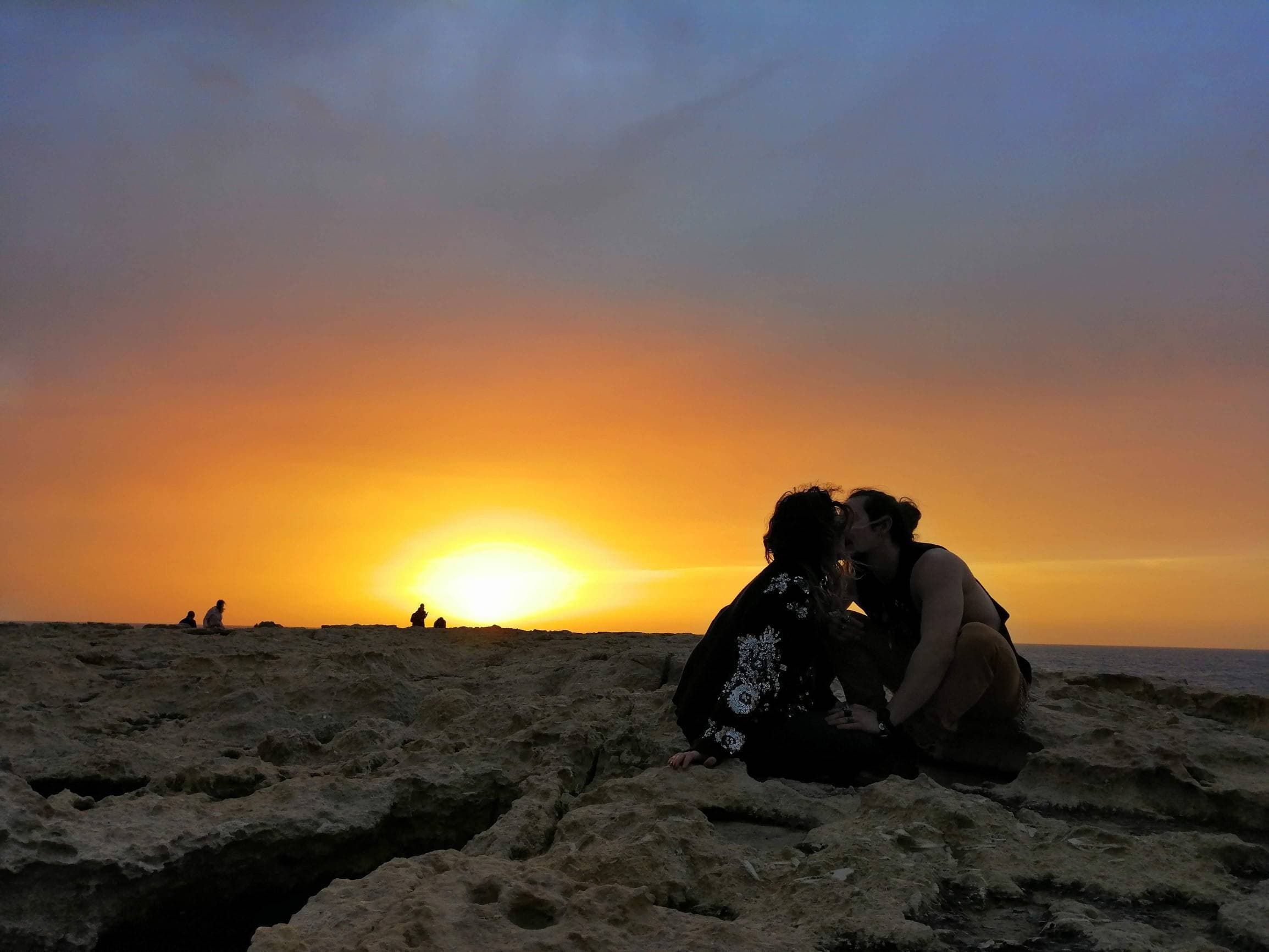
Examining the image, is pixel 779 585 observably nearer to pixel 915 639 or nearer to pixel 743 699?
pixel 743 699

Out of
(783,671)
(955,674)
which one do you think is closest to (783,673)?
(783,671)

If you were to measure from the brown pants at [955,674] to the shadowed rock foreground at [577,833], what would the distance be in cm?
21

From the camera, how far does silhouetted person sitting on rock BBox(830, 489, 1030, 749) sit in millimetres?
3465

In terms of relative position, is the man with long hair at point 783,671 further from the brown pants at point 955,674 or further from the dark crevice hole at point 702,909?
the dark crevice hole at point 702,909

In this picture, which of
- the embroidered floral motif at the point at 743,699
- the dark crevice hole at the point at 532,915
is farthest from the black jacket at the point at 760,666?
the dark crevice hole at the point at 532,915

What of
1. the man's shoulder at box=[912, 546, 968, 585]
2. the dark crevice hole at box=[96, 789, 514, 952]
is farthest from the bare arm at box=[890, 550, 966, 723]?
the dark crevice hole at box=[96, 789, 514, 952]

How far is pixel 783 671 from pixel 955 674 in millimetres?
729

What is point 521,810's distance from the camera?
9.50 ft

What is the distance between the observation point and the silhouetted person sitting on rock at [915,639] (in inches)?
136

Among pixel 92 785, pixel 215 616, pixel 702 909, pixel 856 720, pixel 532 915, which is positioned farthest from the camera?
pixel 215 616

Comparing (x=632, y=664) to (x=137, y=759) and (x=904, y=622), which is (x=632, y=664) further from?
(x=137, y=759)

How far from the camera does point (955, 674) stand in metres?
3.54

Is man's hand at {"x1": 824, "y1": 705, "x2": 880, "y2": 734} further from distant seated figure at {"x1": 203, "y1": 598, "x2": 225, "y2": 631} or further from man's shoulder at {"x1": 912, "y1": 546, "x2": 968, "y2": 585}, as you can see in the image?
distant seated figure at {"x1": 203, "y1": 598, "x2": 225, "y2": 631}

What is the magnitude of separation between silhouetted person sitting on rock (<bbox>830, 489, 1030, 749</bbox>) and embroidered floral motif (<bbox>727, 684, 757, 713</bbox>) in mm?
A: 322
